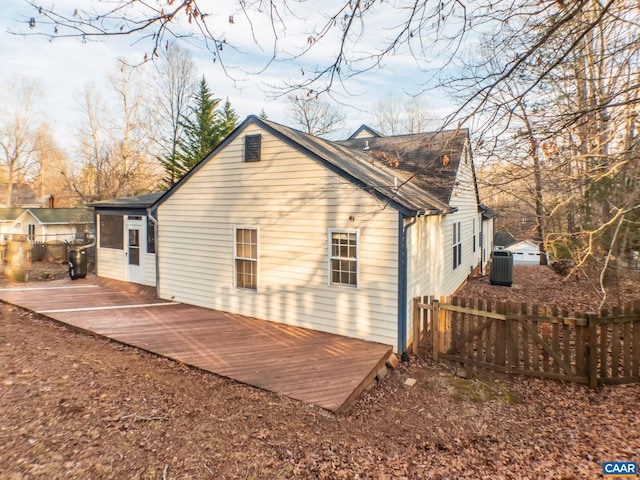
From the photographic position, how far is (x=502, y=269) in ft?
45.4

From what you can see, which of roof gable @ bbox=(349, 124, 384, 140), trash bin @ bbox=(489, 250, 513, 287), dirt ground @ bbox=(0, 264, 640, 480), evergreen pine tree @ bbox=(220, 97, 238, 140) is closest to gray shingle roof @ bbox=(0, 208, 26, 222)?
evergreen pine tree @ bbox=(220, 97, 238, 140)

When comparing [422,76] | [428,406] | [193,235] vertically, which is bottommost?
[428,406]

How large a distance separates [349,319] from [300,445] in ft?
11.7

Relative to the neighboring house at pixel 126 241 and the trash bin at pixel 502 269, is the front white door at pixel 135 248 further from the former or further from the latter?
the trash bin at pixel 502 269

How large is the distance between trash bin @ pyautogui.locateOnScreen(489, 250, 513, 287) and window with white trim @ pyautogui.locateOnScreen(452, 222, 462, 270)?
2.21 m

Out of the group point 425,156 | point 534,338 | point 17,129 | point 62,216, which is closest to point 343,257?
point 534,338

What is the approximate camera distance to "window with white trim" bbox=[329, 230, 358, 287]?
7523 millimetres

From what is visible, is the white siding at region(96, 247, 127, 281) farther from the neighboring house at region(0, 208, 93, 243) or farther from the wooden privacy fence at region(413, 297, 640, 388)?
the neighboring house at region(0, 208, 93, 243)

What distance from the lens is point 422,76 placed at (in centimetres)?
439

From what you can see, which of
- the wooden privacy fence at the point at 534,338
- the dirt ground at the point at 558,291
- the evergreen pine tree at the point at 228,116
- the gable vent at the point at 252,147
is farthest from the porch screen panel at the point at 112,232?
the evergreen pine tree at the point at 228,116

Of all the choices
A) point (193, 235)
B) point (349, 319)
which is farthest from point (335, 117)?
point (349, 319)

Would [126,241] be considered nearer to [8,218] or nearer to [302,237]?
[302,237]

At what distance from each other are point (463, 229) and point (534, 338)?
744 cm

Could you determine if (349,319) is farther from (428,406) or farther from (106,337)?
(106,337)
